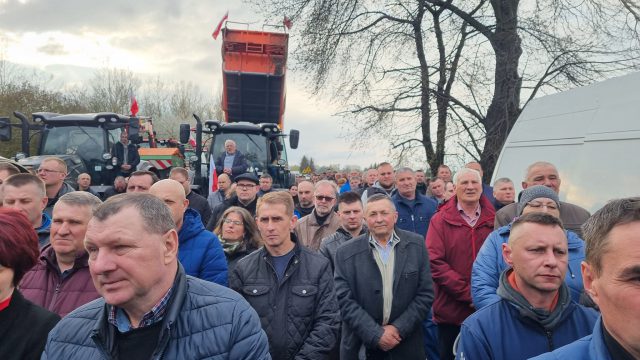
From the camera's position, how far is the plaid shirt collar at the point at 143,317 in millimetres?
1906

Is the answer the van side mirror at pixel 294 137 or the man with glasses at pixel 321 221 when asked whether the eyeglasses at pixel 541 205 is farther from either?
the van side mirror at pixel 294 137

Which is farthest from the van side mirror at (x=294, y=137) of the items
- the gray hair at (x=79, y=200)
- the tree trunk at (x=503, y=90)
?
the gray hair at (x=79, y=200)

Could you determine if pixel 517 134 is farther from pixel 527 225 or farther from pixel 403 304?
pixel 527 225

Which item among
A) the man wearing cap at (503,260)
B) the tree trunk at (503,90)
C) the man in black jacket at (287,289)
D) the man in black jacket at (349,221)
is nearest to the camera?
the man wearing cap at (503,260)

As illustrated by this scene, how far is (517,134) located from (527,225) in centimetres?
393

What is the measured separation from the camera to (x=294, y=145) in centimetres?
1123

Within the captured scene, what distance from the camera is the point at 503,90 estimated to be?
33.3 feet

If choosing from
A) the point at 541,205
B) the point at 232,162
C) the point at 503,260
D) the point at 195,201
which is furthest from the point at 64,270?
the point at 232,162

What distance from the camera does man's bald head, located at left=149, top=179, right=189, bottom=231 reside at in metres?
3.74

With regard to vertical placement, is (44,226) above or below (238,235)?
above

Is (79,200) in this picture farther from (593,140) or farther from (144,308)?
(593,140)

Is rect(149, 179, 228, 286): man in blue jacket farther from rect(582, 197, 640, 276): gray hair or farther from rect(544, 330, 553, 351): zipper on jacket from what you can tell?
rect(582, 197, 640, 276): gray hair

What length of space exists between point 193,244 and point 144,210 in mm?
1787

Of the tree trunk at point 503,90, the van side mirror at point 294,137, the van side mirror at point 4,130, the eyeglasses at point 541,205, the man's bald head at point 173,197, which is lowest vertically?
the man's bald head at point 173,197
